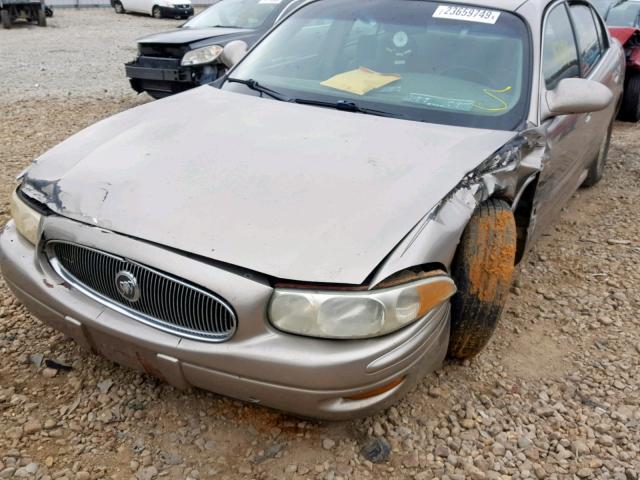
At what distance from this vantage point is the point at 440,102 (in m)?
2.78

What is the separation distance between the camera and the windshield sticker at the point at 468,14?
3025 millimetres

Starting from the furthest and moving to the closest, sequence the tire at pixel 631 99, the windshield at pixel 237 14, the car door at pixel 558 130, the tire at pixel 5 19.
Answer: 1. the tire at pixel 5 19
2. the windshield at pixel 237 14
3. the tire at pixel 631 99
4. the car door at pixel 558 130

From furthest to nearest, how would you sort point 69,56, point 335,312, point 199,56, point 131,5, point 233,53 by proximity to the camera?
point 131,5 → point 69,56 → point 199,56 → point 233,53 → point 335,312

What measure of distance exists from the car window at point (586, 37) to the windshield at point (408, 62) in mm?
999

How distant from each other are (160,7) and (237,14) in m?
15.1

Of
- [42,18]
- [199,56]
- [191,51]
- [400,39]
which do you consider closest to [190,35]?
[191,51]

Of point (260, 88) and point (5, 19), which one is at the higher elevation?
point (260, 88)

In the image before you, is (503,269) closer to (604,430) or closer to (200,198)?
(604,430)

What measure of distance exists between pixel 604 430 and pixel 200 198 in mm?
1780

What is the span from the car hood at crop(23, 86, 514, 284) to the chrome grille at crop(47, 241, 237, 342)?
11 cm

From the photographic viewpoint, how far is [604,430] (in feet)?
7.59

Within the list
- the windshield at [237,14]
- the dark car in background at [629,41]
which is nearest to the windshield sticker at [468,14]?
the dark car in background at [629,41]

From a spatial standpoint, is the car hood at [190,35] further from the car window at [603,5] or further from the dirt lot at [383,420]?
the car window at [603,5]

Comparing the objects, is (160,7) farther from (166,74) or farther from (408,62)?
(408,62)
